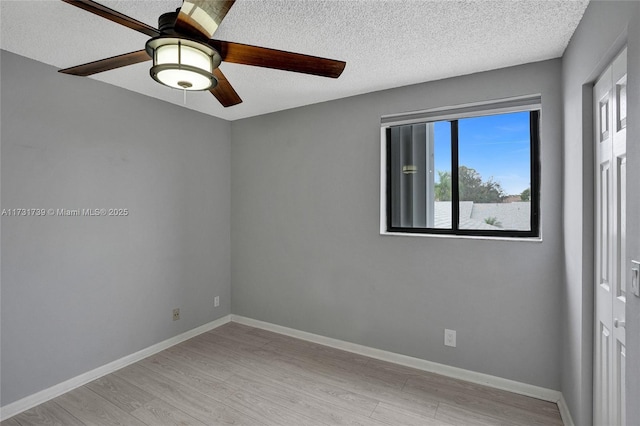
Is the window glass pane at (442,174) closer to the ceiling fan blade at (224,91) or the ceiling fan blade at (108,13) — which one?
the ceiling fan blade at (224,91)

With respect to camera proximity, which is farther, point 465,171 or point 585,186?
point 465,171

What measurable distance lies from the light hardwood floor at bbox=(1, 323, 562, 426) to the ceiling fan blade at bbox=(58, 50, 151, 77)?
215cm

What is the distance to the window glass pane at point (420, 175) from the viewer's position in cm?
273

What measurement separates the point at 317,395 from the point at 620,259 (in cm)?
199

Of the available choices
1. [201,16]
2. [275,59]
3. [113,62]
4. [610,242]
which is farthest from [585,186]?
[113,62]

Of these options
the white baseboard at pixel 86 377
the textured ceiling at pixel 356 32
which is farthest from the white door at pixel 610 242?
the white baseboard at pixel 86 377

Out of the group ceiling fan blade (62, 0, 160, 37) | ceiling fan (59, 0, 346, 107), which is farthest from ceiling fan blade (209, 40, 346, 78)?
ceiling fan blade (62, 0, 160, 37)

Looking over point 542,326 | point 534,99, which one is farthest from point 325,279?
point 534,99

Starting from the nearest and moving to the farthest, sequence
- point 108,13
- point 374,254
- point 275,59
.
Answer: point 108,13 < point 275,59 < point 374,254

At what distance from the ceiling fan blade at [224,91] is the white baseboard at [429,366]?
2344 mm

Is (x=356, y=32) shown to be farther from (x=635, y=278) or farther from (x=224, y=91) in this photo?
(x=635, y=278)

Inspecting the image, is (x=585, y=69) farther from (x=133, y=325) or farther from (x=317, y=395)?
(x=133, y=325)

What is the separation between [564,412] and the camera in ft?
6.63

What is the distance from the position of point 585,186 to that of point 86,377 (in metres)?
3.64
